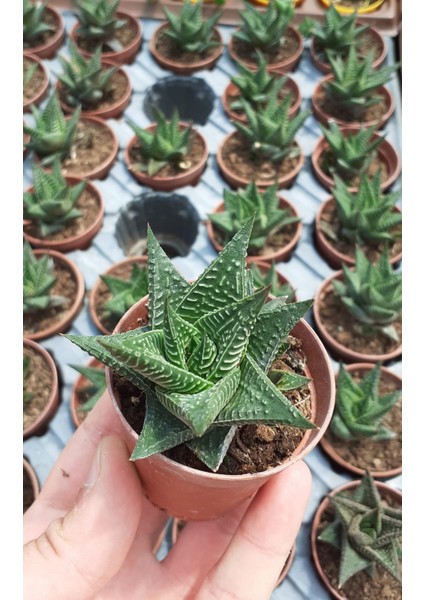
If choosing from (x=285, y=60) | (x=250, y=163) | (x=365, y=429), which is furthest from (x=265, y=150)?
(x=365, y=429)

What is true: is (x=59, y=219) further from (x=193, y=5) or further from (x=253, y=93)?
(x=193, y=5)

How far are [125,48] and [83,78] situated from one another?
41 centimetres

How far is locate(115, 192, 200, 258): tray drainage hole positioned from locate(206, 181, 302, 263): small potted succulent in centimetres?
15

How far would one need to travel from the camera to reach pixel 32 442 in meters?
1.63

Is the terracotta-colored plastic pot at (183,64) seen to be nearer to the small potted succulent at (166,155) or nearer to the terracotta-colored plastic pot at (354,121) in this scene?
the small potted succulent at (166,155)

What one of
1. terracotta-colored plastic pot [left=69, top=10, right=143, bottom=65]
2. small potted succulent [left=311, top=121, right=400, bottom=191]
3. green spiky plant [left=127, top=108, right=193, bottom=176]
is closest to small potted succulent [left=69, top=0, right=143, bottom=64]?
terracotta-colored plastic pot [left=69, top=10, right=143, bottom=65]

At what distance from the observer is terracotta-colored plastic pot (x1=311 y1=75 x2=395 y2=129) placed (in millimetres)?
2256

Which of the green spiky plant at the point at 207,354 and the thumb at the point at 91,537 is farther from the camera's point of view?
the thumb at the point at 91,537

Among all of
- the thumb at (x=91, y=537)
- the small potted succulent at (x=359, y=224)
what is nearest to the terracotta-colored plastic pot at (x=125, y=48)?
the small potted succulent at (x=359, y=224)

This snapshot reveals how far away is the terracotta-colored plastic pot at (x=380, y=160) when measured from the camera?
82.4 inches

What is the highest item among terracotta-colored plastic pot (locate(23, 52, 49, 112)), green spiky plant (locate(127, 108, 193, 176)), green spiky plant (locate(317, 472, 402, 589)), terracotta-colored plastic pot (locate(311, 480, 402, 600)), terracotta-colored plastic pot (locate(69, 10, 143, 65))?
terracotta-colored plastic pot (locate(69, 10, 143, 65))

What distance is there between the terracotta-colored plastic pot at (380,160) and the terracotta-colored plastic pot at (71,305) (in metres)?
1.00

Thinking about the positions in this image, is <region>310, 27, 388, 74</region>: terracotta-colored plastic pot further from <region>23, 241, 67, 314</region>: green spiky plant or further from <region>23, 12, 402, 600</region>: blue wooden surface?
<region>23, 241, 67, 314</region>: green spiky plant

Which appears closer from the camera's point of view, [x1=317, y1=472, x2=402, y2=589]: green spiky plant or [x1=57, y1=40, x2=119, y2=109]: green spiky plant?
[x1=317, y1=472, x2=402, y2=589]: green spiky plant
